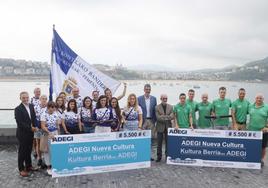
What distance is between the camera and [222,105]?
8.25 m

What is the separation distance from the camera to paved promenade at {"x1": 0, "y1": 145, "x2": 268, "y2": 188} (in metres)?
6.55

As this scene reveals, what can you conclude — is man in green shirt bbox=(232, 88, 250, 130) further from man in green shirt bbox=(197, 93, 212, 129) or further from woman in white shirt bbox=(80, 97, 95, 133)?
woman in white shirt bbox=(80, 97, 95, 133)

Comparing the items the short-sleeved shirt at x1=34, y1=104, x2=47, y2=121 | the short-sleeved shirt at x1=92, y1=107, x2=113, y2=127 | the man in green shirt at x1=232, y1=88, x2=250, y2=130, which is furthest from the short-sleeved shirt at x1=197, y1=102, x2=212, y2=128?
the short-sleeved shirt at x1=34, y1=104, x2=47, y2=121

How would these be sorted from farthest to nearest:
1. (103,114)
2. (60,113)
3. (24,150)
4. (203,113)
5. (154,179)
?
(203,113)
(103,114)
(60,113)
(24,150)
(154,179)

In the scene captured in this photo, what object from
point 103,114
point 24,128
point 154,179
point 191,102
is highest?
point 191,102

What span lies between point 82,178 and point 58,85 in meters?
3.37

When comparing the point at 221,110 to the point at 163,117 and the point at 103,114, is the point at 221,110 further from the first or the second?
the point at 103,114

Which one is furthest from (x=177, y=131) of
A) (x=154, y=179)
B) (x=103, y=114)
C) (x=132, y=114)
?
(x=103, y=114)

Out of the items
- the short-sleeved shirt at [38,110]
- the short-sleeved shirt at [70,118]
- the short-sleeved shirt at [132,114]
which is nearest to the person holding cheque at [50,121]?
the short-sleeved shirt at [70,118]

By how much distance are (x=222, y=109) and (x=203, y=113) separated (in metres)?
0.50

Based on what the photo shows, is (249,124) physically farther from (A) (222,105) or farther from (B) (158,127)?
(B) (158,127)

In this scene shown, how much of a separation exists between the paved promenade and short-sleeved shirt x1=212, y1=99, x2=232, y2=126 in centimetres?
123

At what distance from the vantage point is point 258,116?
311 inches

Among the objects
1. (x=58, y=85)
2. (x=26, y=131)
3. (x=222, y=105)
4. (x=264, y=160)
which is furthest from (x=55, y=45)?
(x=264, y=160)
